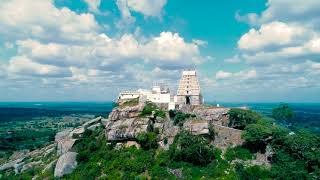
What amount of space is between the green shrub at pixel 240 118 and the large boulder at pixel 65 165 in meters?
27.3

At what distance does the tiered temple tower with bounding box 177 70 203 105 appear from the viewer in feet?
230

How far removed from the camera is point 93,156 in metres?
58.8

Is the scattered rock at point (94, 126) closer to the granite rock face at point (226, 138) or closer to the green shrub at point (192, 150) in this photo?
the green shrub at point (192, 150)

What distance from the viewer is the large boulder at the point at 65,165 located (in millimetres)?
57291

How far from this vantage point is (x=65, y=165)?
58.0 metres

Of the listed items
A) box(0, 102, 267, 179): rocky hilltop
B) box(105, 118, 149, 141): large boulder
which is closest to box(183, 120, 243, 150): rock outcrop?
box(0, 102, 267, 179): rocky hilltop

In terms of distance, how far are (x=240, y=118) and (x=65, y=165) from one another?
1195 inches

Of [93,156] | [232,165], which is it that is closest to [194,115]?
[232,165]

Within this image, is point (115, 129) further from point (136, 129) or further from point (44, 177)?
point (44, 177)

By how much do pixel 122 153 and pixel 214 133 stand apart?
14767 millimetres

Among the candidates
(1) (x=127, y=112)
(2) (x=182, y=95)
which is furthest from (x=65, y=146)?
(2) (x=182, y=95)

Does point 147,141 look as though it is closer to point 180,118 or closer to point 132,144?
point 132,144

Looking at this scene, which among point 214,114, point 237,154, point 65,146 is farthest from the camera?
point 65,146

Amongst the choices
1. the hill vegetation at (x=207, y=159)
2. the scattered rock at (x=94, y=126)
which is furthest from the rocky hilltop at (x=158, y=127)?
the scattered rock at (x=94, y=126)
